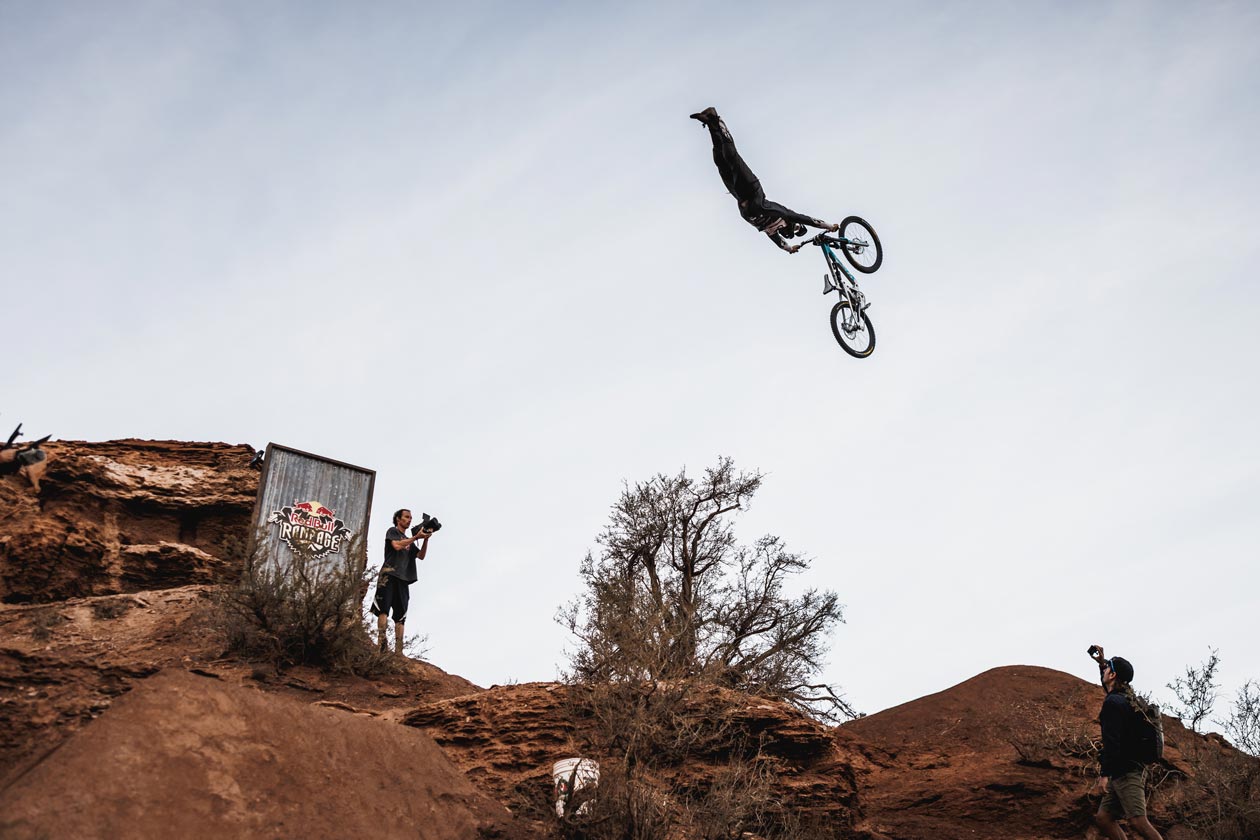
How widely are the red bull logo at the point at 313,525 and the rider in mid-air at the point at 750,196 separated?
7.92 meters

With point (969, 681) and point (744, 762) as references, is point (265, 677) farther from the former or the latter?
point (969, 681)

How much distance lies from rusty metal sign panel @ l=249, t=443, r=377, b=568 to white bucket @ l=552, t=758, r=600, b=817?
645cm

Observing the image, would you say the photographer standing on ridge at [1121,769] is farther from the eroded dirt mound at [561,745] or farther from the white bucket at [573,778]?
the white bucket at [573,778]

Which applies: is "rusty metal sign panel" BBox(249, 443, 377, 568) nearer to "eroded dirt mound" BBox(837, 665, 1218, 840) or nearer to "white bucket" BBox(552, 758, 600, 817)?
"white bucket" BBox(552, 758, 600, 817)

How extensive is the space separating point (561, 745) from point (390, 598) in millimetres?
3498

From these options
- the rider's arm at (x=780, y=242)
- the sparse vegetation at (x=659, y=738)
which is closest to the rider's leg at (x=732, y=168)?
the rider's arm at (x=780, y=242)

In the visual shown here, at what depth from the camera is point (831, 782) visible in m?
11.0

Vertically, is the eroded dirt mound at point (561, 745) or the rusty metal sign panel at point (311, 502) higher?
the rusty metal sign panel at point (311, 502)

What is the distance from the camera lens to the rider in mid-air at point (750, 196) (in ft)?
39.5

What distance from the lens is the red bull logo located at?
576 inches

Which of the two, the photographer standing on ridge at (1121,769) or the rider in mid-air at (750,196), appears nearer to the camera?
the photographer standing on ridge at (1121,769)

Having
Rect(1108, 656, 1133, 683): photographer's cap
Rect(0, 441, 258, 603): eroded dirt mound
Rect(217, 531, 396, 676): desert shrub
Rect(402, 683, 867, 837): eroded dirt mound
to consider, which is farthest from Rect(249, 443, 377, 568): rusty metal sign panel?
Rect(1108, 656, 1133, 683): photographer's cap

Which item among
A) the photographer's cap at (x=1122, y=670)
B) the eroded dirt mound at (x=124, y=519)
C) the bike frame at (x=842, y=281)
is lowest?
the photographer's cap at (x=1122, y=670)

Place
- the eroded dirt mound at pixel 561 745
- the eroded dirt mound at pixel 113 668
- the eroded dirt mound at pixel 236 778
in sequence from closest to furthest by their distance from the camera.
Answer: the eroded dirt mound at pixel 236 778
the eroded dirt mound at pixel 113 668
the eroded dirt mound at pixel 561 745
